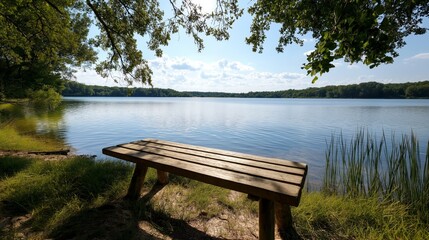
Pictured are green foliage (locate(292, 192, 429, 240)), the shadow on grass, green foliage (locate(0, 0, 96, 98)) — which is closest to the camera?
green foliage (locate(292, 192, 429, 240))

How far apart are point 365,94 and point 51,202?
91.8m

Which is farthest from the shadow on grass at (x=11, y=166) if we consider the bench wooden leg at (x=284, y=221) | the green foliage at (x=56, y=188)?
the bench wooden leg at (x=284, y=221)

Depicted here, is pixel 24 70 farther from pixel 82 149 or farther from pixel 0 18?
pixel 82 149

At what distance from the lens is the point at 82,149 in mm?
10594

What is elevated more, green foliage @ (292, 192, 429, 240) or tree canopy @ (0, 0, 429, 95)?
tree canopy @ (0, 0, 429, 95)

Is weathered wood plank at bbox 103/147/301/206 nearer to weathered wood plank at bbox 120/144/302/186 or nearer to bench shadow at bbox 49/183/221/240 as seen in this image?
weathered wood plank at bbox 120/144/302/186

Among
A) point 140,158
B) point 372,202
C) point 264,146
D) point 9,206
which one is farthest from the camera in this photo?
point 264,146

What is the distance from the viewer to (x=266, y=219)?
2.03 m

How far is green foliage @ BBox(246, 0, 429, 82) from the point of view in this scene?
1781 mm

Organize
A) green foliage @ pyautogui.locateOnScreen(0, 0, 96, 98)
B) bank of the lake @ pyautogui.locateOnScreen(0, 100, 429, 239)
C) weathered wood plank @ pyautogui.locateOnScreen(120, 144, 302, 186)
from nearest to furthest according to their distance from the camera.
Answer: weathered wood plank @ pyautogui.locateOnScreen(120, 144, 302, 186), bank of the lake @ pyautogui.locateOnScreen(0, 100, 429, 239), green foliage @ pyautogui.locateOnScreen(0, 0, 96, 98)

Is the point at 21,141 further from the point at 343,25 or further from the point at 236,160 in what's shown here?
the point at 343,25

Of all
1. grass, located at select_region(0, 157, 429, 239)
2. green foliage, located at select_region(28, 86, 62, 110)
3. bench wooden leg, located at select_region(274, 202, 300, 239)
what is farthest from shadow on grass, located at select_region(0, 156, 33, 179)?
bench wooden leg, located at select_region(274, 202, 300, 239)

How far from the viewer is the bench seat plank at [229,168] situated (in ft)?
5.68

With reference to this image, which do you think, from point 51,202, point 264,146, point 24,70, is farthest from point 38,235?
point 264,146
